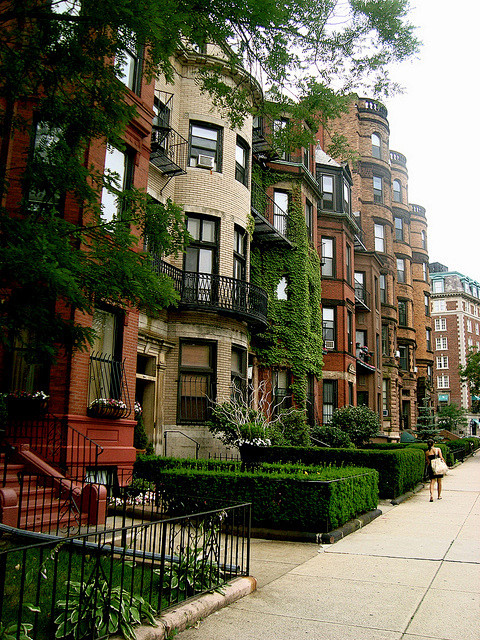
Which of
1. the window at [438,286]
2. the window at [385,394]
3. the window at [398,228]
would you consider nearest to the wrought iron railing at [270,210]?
the window at [385,394]

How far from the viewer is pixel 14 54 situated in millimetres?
6785

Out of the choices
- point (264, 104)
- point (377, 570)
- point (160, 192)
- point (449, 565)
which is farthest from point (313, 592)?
point (160, 192)

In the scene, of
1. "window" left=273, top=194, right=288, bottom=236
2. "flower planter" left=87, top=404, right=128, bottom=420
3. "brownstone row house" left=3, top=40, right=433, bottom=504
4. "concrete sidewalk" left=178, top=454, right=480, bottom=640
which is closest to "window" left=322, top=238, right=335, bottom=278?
"brownstone row house" left=3, top=40, right=433, bottom=504

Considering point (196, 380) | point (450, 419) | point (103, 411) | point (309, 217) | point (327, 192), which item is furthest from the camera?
point (450, 419)

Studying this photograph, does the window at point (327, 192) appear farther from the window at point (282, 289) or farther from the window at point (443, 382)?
the window at point (443, 382)

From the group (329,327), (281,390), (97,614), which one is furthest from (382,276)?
(97,614)

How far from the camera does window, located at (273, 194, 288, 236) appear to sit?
26219 millimetres

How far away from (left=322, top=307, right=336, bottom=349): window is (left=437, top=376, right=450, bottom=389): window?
58.2 meters

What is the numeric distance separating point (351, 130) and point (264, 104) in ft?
105

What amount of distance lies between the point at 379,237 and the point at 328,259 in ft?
38.6

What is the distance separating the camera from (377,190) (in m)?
41.7

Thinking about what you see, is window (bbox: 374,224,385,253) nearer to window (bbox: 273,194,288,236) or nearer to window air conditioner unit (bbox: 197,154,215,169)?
window (bbox: 273,194,288,236)

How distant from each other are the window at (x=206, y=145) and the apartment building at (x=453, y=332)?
6818 cm

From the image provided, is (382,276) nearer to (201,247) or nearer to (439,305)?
(201,247)
